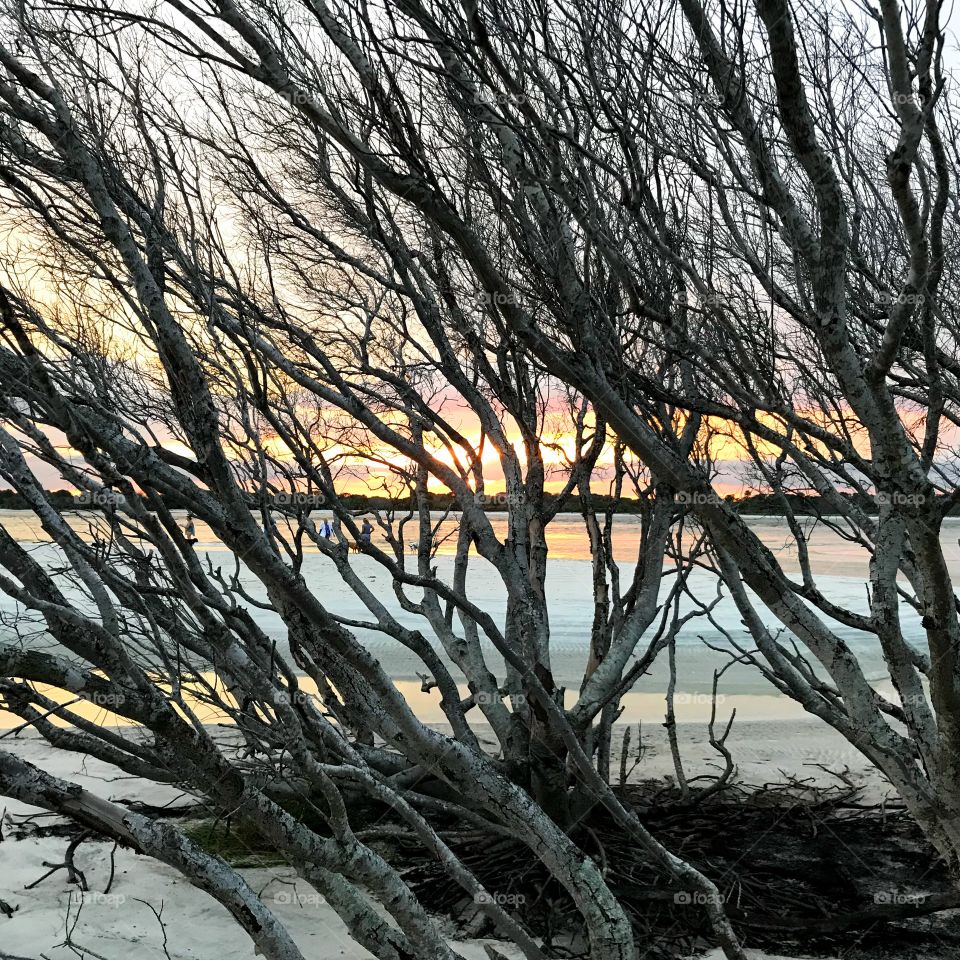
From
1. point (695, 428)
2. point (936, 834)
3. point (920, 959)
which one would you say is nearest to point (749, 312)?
point (695, 428)

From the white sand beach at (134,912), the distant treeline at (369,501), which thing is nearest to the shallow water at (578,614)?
the distant treeline at (369,501)

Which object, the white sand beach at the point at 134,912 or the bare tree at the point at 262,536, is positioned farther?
the white sand beach at the point at 134,912

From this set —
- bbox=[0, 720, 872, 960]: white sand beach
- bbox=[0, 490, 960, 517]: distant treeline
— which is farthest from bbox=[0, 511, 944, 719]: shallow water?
bbox=[0, 720, 872, 960]: white sand beach

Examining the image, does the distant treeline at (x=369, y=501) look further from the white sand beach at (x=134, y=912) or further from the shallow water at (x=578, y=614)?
the white sand beach at (x=134, y=912)

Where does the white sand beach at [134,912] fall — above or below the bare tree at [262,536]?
below

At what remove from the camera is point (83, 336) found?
16.3 feet

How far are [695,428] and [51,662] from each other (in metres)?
3.91

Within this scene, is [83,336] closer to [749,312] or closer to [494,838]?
[749,312]

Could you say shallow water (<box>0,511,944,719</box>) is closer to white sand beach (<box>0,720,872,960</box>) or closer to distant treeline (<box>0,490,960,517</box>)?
distant treeline (<box>0,490,960,517</box>)

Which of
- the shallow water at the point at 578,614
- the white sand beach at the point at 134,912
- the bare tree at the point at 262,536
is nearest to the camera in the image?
the bare tree at the point at 262,536

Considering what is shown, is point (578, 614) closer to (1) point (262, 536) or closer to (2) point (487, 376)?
(2) point (487, 376)

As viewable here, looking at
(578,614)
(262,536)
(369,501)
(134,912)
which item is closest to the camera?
(262,536)

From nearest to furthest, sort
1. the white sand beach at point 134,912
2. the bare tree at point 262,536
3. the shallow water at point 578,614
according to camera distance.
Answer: the bare tree at point 262,536, the white sand beach at point 134,912, the shallow water at point 578,614

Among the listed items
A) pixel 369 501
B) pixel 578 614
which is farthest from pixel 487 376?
pixel 578 614
